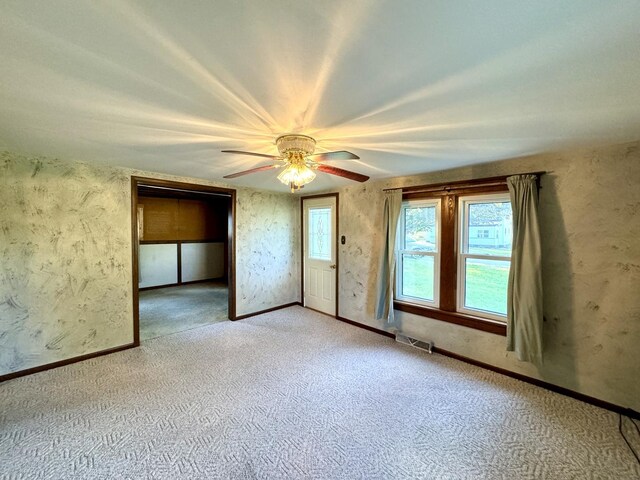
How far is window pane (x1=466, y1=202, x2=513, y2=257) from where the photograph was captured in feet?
9.23

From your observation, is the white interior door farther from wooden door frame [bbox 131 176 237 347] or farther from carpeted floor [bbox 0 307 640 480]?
carpeted floor [bbox 0 307 640 480]

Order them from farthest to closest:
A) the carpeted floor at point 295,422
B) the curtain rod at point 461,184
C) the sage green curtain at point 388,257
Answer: the sage green curtain at point 388,257 < the curtain rod at point 461,184 < the carpeted floor at point 295,422

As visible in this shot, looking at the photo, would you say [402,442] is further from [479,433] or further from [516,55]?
[516,55]

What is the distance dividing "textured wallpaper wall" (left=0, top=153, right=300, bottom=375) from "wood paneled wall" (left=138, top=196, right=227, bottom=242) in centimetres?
357

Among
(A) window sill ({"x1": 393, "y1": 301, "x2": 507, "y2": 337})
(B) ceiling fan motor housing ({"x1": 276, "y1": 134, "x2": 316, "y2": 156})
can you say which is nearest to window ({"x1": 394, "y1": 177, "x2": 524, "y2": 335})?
(A) window sill ({"x1": 393, "y1": 301, "x2": 507, "y2": 337})

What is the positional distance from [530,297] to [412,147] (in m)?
1.76

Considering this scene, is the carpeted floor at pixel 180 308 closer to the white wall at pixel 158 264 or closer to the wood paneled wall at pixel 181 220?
the white wall at pixel 158 264

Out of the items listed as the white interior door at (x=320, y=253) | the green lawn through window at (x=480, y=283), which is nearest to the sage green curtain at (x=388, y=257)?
the green lawn through window at (x=480, y=283)

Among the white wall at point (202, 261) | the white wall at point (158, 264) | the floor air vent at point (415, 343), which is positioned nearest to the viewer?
the floor air vent at point (415, 343)

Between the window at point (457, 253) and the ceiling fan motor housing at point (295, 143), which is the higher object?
the ceiling fan motor housing at point (295, 143)

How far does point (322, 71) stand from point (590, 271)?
277 centimetres

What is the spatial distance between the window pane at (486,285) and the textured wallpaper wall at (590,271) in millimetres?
347

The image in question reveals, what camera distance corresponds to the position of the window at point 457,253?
2857 mm

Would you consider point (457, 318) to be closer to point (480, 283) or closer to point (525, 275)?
point (480, 283)
